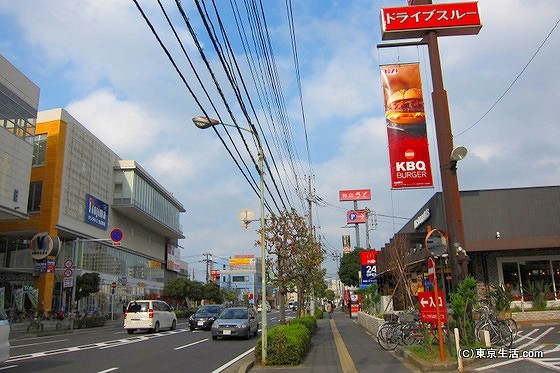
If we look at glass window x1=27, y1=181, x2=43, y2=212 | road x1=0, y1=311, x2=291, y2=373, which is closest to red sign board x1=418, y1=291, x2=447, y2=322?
road x1=0, y1=311, x2=291, y2=373

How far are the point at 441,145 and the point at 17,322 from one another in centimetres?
2987

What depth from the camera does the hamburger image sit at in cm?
1498

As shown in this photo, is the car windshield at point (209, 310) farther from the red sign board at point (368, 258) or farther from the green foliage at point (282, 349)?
the green foliage at point (282, 349)

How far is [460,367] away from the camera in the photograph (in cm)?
1012

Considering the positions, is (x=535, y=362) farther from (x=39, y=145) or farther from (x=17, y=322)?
(x=39, y=145)

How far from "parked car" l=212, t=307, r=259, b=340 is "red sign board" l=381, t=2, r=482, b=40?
13.7 meters

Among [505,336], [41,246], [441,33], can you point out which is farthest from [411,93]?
[41,246]

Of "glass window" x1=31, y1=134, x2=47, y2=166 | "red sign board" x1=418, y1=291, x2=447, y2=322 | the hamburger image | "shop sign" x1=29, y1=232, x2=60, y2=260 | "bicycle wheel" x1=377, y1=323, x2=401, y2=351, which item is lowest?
"bicycle wheel" x1=377, y1=323, x2=401, y2=351

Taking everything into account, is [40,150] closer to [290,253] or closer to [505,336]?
[290,253]

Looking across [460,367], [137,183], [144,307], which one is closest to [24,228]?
[137,183]

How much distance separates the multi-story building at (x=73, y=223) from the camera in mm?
40797

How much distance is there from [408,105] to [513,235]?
10.2 metres

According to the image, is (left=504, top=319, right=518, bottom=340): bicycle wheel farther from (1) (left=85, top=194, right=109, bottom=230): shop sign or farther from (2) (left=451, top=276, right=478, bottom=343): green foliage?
(1) (left=85, top=194, right=109, bottom=230): shop sign

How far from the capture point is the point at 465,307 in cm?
1223
